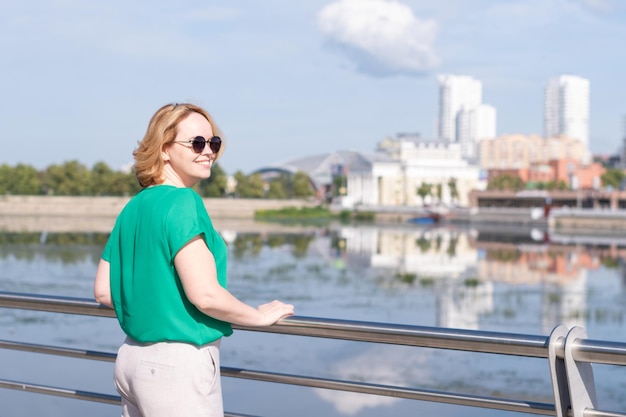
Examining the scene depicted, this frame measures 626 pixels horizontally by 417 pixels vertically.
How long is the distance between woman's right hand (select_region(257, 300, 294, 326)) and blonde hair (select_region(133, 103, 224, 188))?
46 centimetres

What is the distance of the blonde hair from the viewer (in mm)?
2494

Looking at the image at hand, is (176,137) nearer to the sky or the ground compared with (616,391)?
nearer to the sky

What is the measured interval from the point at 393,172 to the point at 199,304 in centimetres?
13123

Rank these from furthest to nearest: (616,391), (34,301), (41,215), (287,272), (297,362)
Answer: (41,215) → (287,272) → (297,362) → (616,391) → (34,301)

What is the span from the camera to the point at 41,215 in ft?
304

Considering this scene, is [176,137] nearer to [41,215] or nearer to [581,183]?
[41,215]

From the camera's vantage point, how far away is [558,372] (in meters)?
2.45

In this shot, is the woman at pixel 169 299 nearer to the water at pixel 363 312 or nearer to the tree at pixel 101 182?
the water at pixel 363 312

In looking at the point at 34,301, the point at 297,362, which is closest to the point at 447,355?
the point at 297,362

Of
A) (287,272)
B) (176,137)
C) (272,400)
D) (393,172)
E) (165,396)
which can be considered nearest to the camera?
(165,396)

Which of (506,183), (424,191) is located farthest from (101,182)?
(506,183)

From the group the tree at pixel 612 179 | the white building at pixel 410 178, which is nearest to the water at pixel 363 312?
the white building at pixel 410 178

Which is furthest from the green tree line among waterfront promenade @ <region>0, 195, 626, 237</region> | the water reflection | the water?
the water

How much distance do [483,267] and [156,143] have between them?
34.1 m
